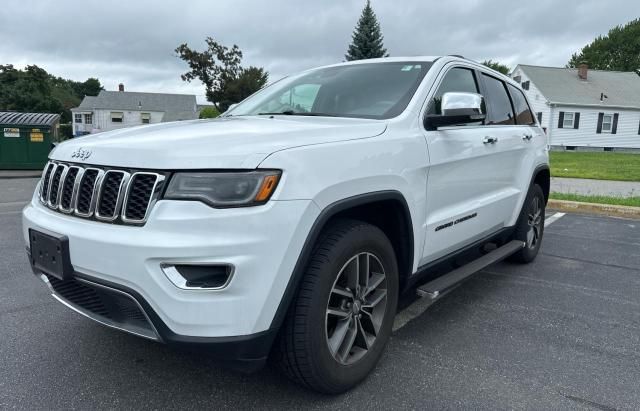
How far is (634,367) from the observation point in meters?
2.91

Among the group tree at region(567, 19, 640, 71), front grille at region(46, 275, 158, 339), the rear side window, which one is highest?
tree at region(567, 19, 640, 71)

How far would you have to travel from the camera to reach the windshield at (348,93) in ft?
10.4

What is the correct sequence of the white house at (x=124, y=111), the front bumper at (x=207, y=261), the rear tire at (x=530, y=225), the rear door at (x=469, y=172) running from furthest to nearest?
the white house at (x=124, y=111), the rear tire at (x=530, y=225), the rear door at (x=469, y=172), the front bumper at (x=207, y=261)

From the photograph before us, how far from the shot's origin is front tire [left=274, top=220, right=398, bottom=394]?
7.31 feet

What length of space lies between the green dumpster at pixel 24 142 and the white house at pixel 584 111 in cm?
2820

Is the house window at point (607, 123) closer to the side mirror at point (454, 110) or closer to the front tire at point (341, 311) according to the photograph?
the side mirror at point (454, 110)

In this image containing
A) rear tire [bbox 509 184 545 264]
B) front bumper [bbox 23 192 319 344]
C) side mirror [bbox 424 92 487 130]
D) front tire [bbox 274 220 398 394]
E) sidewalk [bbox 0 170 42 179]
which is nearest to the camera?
front bumper [bbox 23 192 319 344]

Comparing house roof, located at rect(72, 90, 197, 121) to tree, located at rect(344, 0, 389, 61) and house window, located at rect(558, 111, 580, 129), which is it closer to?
tree, located at rect(344, 0, 389, 61)

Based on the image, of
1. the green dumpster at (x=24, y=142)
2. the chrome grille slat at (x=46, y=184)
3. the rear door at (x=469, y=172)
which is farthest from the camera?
the green dumpster at (x=24, y=142)

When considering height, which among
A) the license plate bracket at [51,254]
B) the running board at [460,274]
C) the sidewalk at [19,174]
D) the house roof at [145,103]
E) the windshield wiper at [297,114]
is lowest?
the sidewalk at [19,174]

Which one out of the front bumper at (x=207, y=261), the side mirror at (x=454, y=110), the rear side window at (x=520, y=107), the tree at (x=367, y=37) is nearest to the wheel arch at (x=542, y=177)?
the rear side window at (x=520, y=107)

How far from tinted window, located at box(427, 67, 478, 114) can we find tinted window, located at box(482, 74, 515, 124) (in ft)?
0.85

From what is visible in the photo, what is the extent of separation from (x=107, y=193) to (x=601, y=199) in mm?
9009

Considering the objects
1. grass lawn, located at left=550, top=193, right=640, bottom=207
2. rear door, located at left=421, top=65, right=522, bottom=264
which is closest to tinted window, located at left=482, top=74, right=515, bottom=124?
rear door, located at left=421, top=65, right=522, bottom=264
